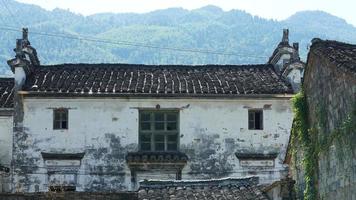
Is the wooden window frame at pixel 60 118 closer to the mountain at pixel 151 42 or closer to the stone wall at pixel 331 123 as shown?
the stone wall at pixel 331 123

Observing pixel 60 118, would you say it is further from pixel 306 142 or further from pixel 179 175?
pixel 306 142

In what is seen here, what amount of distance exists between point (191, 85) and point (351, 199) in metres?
17.5

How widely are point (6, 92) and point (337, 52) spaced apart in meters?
19.8

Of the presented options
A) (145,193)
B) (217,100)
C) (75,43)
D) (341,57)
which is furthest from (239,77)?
(75,43)

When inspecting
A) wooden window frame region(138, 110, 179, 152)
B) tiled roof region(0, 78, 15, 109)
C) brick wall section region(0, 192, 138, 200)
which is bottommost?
brick wall section region(0, 192, 138, 200)

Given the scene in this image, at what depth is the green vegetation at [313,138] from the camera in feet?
48.6

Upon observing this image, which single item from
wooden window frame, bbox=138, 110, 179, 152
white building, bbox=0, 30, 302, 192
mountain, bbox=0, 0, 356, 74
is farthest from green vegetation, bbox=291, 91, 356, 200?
mountain, bbox=0, 0, 356, 74

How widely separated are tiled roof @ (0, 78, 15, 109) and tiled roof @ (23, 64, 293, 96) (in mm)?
1205

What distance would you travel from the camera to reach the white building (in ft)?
99.7

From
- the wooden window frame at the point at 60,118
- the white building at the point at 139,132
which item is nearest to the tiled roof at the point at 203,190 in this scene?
the white building at the point at 139,132

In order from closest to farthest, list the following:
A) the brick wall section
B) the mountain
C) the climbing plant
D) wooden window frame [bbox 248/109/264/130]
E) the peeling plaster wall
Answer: the climbing plant
the brick wall section
the peeling plaster wall
wooden window frame [bbox 248/109/264/130]
the mountain

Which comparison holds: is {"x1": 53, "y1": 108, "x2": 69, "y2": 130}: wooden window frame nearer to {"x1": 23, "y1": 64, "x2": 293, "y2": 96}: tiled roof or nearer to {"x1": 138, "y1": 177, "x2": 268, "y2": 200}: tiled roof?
{"x1": 23, "y1": 64, "x2": 293, "y2": 96}: tiled roof

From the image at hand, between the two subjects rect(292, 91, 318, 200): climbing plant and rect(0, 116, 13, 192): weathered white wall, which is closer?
rect(292, 91, 318, 200): climbing plant

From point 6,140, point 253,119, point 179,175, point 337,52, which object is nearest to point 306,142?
point 337,52
